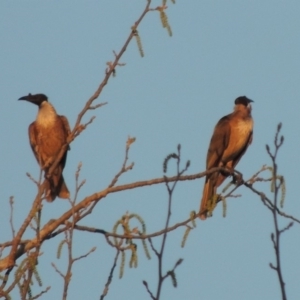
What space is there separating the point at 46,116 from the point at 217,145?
84.2 inches

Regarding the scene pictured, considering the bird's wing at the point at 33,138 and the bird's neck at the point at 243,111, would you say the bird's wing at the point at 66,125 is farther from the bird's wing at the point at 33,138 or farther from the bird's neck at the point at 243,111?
the bird's neck at the point at 243,111

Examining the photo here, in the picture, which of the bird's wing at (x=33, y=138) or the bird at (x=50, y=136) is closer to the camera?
the bird at (x=50, y=136)

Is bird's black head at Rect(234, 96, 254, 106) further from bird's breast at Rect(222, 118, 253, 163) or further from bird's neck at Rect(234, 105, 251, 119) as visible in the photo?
bird's breast at Rect(222, 118, 253, 163)

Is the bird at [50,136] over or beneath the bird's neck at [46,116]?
beneath

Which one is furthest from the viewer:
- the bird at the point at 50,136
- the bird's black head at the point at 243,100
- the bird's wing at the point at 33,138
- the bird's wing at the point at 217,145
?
the bird's black head at the point at 243,100

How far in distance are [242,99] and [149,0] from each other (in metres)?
5.23

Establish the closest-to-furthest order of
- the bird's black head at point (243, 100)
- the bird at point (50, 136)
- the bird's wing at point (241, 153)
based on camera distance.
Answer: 1. the bird's wing at point (241, 153)
2. the bird at point (50, 136)
3. the bird's black head at point (243, 100)

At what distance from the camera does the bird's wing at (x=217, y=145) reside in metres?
9.35

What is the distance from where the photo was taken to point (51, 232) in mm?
5141

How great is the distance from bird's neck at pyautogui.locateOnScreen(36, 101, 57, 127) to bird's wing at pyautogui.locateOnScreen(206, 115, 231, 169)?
76.8 inches

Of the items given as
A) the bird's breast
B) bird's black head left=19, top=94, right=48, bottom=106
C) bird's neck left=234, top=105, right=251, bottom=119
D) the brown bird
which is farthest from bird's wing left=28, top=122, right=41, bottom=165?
bird's neck left=234, top=105, right=251, bottom=119

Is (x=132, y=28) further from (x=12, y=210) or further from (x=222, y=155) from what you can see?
(x=222, y=155)

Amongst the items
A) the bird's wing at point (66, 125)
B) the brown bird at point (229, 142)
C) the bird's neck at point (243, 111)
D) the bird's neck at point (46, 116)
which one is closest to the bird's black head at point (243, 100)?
the bird's neck at point (243, 111)

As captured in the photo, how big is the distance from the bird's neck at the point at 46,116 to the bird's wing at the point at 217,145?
195 cm
